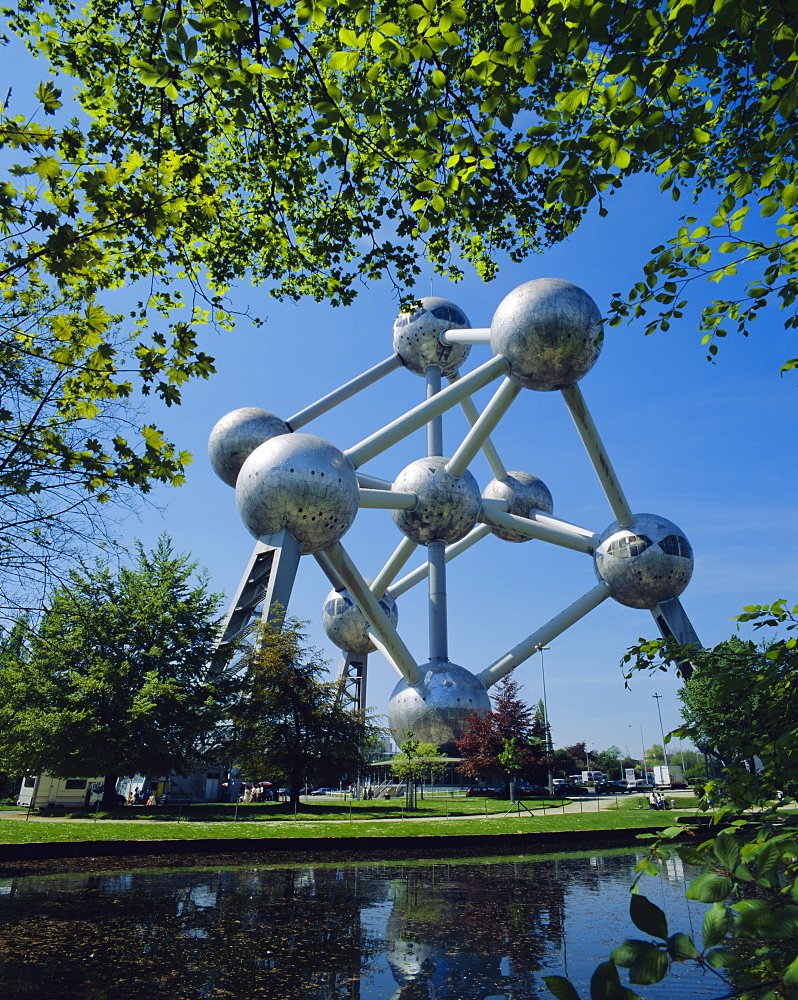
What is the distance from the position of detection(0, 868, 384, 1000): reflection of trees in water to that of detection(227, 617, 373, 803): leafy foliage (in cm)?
1192

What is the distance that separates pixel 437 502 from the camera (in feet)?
95.2

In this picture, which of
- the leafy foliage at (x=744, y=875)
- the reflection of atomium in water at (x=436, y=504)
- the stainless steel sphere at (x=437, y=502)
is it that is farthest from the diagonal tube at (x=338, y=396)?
the leafy foliage at (x=744, y=875)

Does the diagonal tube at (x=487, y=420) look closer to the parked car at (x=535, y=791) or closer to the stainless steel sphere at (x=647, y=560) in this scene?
the stainless steel sphere at (x=647, y=560)

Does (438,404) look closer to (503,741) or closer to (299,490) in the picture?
(299,490)

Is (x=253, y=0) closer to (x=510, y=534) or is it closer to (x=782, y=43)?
(x=782, y=43)

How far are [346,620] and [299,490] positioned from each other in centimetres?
1673

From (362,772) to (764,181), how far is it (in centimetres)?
2052

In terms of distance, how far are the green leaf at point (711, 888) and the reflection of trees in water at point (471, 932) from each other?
3.15 m

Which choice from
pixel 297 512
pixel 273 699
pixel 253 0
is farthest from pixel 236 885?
pixel 297 512

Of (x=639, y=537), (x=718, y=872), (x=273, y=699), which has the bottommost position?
(x=718, y=872)

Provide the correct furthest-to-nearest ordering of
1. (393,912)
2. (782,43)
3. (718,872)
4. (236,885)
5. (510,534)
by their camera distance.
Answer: (510,534), (236,885), (393,912), (782,43), (718,872)

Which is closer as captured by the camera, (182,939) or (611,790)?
(182,939)

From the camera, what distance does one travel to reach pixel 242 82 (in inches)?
187

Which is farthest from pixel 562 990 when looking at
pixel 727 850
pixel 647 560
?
pixel 647 560
